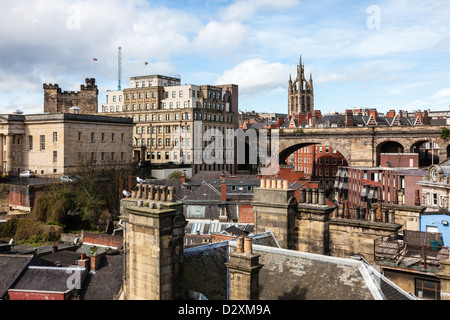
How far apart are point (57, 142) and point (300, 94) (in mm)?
132826

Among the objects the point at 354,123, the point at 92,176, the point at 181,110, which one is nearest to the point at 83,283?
the point at 92,176

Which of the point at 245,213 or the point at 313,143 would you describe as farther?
the point at 313,143

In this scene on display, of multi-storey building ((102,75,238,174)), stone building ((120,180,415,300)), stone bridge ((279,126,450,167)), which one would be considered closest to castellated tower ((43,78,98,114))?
multi-storey building ((102,75,238,174))

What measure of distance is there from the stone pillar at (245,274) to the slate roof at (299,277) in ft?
4.71

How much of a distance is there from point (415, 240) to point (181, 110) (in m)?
76.7

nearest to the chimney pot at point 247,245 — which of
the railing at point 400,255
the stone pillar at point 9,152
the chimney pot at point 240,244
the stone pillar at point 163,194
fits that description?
the chimney pot at point 240,244

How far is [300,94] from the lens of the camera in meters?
180

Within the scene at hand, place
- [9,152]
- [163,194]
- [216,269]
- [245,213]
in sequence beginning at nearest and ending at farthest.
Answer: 1. [163,194]
2. [216,269]
3. [245,213]
4. [9,152]

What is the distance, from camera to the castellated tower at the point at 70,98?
80875 millimetres

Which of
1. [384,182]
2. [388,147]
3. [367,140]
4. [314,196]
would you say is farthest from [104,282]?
[388,147]

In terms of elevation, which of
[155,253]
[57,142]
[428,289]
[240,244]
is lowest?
[428,289]

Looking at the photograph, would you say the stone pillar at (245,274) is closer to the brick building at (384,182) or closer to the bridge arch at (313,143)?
the brick building at (384,182)

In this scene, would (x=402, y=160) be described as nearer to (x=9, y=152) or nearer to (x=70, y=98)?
(x=9, y=152)

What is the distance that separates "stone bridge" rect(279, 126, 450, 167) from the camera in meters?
72.2
